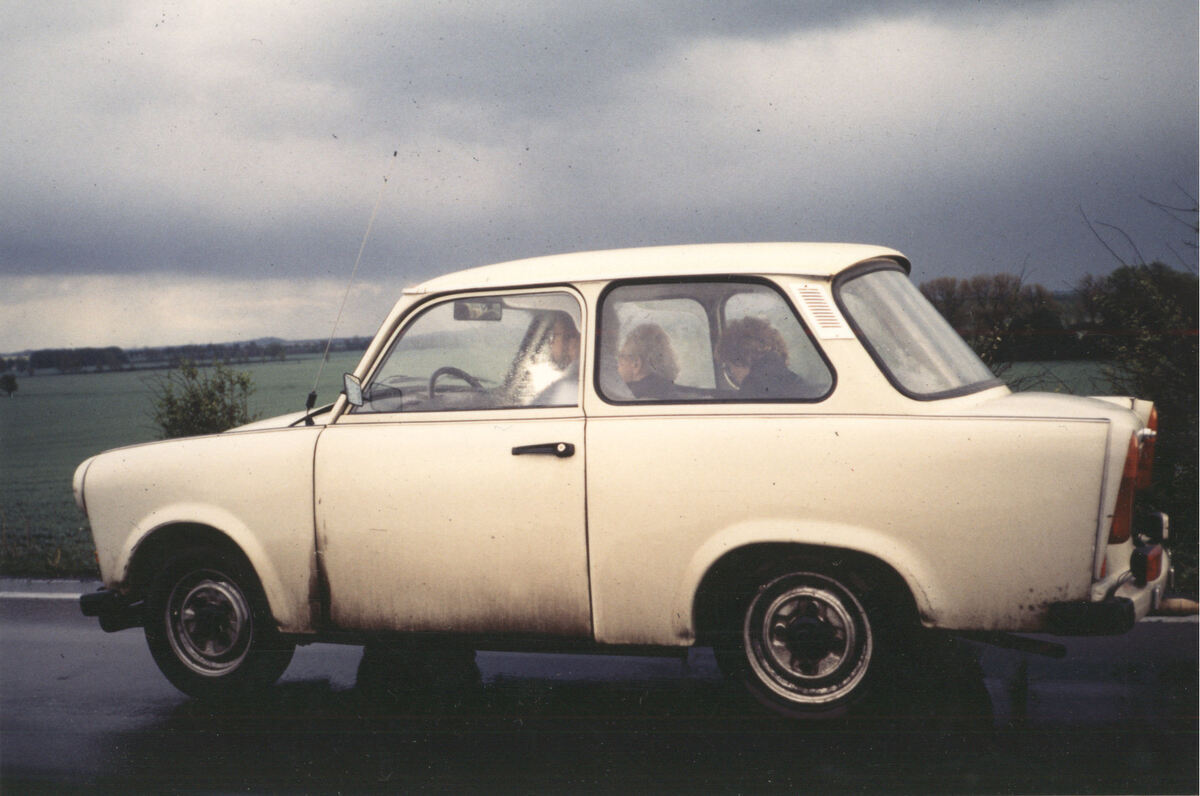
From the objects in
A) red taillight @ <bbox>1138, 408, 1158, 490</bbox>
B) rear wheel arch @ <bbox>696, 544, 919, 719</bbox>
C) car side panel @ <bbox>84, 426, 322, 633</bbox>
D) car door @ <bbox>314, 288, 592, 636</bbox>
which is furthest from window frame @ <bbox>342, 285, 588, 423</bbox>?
red taillight @ <bbox>1138, 408, 1158, 490</bbox>

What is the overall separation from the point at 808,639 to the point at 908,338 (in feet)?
4.16

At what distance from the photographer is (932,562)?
13.2 ft

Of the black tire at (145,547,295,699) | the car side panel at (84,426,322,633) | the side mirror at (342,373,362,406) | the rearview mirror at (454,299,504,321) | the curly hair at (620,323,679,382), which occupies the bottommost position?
the black tire at (145,547,295,699)

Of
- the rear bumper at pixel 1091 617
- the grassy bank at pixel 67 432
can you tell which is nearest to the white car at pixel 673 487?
the rear bumper at pixel 1091 617

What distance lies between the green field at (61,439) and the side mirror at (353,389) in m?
0.37

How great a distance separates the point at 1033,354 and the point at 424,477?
16.3ft

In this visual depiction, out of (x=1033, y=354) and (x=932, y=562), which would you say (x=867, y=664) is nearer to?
(x=932, y=562)

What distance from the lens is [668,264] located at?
181 inches

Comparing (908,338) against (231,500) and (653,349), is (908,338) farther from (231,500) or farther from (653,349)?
(231,500)

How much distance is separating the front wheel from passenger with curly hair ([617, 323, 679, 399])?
0.88 m

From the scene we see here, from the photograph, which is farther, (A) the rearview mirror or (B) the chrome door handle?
(A) the rearview mirror

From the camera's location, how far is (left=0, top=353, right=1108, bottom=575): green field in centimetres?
927

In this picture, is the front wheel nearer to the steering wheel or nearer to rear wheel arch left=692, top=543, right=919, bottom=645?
rear wheel arch left=692, top=543, right=919, bottom=645

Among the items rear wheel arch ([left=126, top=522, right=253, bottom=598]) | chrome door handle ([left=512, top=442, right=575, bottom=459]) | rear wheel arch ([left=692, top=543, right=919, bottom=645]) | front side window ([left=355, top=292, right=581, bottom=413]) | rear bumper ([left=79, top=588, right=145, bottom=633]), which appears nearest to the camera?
rear wheel arch ([left=692, top=543, right=919, bottom=645])
